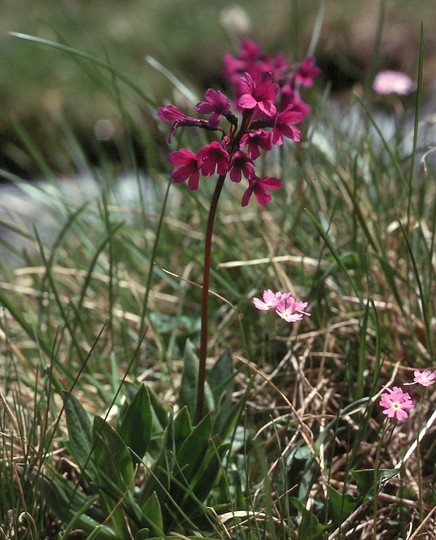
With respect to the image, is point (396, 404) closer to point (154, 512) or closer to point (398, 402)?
point (398, 402)

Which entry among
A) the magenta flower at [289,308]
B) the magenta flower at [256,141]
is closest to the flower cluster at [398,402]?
the magenta flower at [289,308]

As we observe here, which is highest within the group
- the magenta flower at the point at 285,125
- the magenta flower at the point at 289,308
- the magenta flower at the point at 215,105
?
the magenta flower at the point at 215,105

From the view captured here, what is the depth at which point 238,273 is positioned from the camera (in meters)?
2.00

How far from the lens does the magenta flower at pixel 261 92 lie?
1.15m

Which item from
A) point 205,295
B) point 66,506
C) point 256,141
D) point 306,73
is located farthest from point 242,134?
point 306,73

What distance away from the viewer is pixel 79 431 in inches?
53.3

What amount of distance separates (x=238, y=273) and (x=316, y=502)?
0.73 m

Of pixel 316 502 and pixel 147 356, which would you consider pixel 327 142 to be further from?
pixel 316 502

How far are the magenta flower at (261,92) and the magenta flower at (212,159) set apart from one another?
71 millimetres

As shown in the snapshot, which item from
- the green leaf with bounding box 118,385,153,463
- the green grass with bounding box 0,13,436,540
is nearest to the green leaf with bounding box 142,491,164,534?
the green grass with bounding box 0,13,436,540

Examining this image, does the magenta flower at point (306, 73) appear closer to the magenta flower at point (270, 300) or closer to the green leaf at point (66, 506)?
the magenta flower at point (270, 300)

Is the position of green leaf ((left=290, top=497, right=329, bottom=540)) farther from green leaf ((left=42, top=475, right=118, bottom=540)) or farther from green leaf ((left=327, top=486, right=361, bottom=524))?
green leaf ((left=42, top=475, right=118, bottom=540))

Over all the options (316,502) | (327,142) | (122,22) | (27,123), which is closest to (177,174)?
(316,502)

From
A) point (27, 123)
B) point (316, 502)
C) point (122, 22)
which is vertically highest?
point (122, 22)
